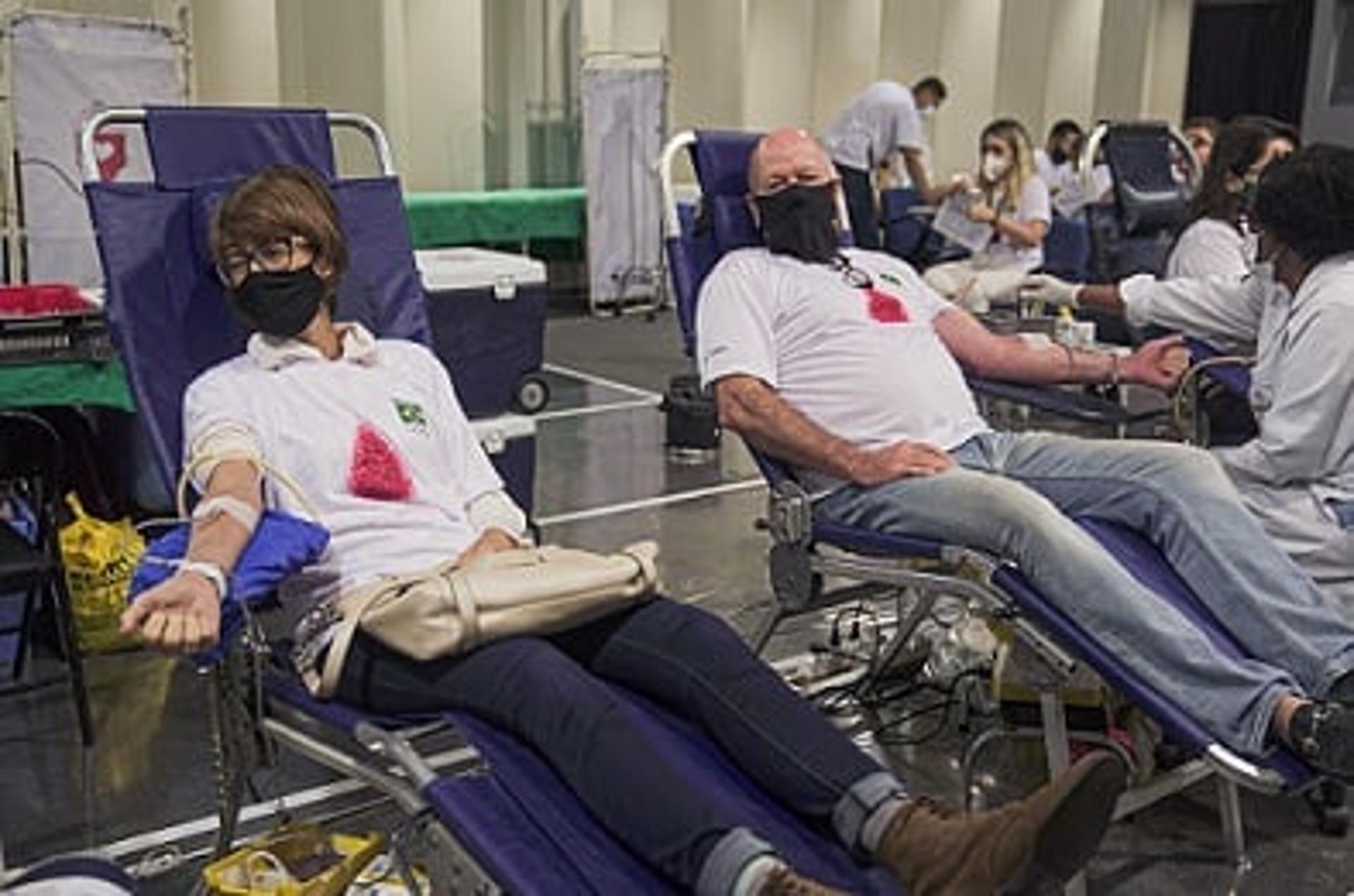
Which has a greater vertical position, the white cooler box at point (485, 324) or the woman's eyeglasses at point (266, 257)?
the woman's eyeglasses at point (266, 257)

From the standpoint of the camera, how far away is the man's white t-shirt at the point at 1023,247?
573 centimetres

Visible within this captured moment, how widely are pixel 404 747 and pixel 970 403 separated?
4.78 feet

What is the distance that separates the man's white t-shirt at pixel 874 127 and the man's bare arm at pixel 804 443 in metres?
4.60

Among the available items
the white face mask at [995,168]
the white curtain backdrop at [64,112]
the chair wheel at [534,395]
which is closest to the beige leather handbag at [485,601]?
the chair wheel at [534,395]

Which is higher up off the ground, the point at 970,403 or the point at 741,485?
the point at 970,403

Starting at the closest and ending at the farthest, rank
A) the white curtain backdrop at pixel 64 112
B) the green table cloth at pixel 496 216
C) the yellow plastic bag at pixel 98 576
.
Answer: the yellow plastic bag at pixel 98 576
the white curtain backdrop at pixel 64 112
the green table cloth at pixel 496 216

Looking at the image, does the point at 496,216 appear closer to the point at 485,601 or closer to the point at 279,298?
the point at 279,298

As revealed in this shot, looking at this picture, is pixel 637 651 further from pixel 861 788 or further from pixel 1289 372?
pixel 1289 372

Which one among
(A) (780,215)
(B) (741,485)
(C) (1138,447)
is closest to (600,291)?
(B) (741,485)

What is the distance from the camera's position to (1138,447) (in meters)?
2.43

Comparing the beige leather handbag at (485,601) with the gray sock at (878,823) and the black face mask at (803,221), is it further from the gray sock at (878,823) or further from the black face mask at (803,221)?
the black face mask at (803,221)

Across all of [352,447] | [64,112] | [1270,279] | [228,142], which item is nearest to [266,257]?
[352,447]

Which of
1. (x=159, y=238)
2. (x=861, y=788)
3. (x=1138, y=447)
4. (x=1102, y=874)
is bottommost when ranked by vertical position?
(x=1102, y=874)

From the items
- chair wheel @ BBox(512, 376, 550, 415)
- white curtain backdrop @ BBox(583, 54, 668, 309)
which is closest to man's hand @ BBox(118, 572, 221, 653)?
chair wheel @ BBox(512, 376, 550, 415)
